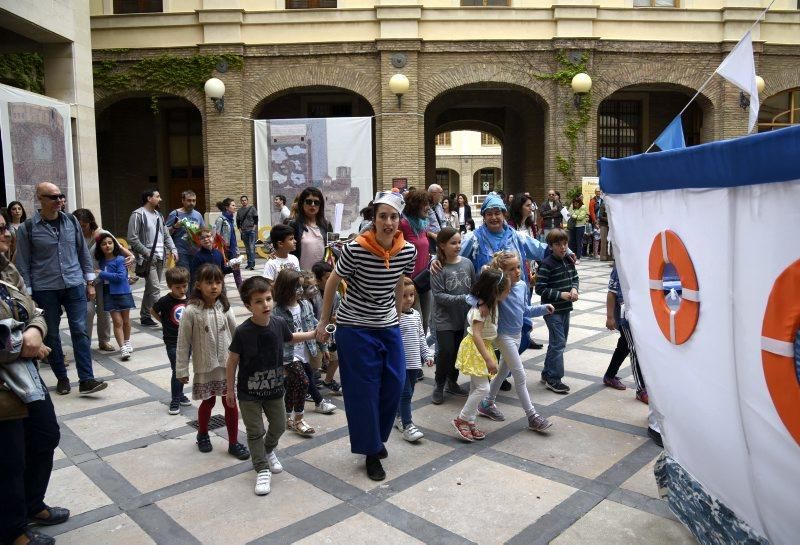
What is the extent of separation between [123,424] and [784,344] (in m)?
4.57

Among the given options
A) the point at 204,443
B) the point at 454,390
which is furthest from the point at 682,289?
the point at 204,443

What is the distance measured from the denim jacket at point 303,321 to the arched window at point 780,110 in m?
19.3

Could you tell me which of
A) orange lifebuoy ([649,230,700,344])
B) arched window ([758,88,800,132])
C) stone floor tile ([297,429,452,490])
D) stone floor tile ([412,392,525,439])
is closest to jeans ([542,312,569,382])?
stone floor tile ([412,392,525,439])

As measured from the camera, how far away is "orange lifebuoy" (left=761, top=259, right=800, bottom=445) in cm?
204

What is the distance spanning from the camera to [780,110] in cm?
1988

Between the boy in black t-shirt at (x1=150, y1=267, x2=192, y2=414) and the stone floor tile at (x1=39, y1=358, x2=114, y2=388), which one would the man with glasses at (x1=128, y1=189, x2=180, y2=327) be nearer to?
the stone floor tile at (x1=39, y1=358, x2=114, y2=388)

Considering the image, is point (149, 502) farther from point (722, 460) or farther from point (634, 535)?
point (722, 460)

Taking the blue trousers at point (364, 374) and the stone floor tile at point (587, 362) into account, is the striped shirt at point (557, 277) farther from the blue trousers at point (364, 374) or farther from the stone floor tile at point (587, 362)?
the blue trousers at point (364, 374)

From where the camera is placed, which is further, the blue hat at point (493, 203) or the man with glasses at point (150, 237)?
the man with glasses at point (150, 237)

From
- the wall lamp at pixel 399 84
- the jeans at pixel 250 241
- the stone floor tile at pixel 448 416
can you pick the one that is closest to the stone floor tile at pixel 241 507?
the stone floor tile at pixel 448 416

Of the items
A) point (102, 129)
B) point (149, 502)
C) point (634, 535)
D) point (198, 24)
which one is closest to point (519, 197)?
point (634, 535)

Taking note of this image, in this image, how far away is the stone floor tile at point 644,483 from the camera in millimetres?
3609

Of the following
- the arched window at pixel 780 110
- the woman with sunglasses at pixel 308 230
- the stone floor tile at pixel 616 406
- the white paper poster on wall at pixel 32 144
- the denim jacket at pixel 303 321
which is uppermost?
Answer: the arched window at pixel 780 110

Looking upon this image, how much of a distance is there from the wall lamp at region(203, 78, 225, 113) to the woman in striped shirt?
1483 centimetres
